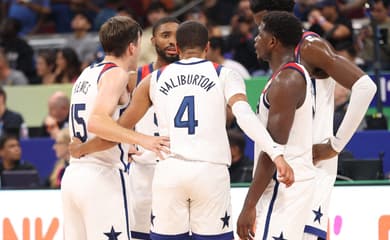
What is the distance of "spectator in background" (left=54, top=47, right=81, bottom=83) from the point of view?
12.6 m

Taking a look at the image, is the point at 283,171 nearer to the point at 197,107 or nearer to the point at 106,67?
the point at 197,107

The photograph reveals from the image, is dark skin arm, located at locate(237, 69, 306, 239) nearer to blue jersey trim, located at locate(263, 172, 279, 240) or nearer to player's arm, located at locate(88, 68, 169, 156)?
blue jersey trim, located at locate(263, 172, 279, 240)

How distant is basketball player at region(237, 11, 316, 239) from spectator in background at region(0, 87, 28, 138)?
6204mm

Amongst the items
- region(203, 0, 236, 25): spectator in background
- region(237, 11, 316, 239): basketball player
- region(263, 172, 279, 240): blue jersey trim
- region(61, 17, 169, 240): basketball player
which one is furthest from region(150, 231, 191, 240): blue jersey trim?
region(203, 0, 236, 25): spectator in background

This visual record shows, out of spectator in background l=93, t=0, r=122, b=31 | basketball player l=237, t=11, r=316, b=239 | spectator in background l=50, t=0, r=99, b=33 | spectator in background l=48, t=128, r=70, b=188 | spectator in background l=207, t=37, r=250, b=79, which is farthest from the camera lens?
spectator in background l=50, t=0, r=99, b=33

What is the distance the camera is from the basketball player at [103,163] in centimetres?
613

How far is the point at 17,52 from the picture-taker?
46.1ft

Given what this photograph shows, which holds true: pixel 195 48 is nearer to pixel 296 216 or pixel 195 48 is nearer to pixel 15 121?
pixel 296 216

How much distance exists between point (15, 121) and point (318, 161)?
20.9 ft

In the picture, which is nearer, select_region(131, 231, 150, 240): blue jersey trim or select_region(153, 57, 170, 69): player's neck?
select_region(131, 231, 150, 240): blue jersey trim

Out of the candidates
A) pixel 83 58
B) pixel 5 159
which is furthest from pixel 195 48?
pixel 83 58

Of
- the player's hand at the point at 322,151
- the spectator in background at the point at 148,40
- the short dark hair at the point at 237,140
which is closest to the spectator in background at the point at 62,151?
the spectator in background at the point at 148,40

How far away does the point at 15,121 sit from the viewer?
11.6 meters

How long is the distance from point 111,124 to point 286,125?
1.10m
